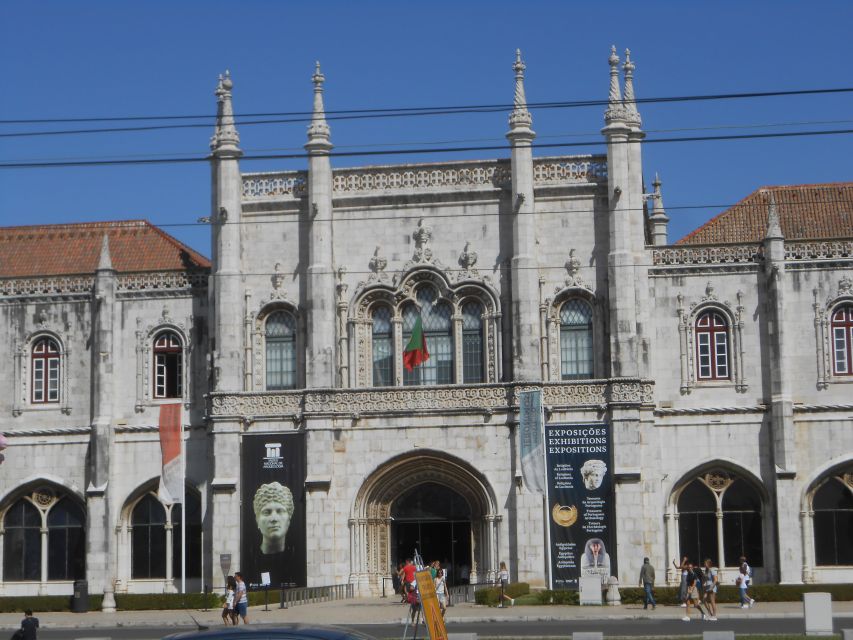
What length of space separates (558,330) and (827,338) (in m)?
8.66

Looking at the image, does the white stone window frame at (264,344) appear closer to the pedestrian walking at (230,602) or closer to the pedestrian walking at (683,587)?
the pedestrian walking at (230,602)

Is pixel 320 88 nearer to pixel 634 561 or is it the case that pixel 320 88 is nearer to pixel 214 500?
pixel 214 500

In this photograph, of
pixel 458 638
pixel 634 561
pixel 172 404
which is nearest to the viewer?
pixel 458 638

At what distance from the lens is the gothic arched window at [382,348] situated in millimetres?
53062

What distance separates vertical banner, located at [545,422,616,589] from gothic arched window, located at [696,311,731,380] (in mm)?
4029

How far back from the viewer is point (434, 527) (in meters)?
53.0

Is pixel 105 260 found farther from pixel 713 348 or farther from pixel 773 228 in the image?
pixel 773 228

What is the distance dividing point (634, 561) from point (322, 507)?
10191 mm

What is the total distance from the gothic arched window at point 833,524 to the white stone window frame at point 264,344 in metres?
17.4

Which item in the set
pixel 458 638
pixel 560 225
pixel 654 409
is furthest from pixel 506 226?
pixel 458 638

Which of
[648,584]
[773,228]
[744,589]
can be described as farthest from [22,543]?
[773,228]

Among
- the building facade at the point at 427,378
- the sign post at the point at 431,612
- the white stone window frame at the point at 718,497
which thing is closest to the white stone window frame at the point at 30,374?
the building facade at the point at 427,378

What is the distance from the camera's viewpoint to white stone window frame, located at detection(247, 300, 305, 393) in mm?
53106

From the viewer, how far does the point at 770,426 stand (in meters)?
50.9
